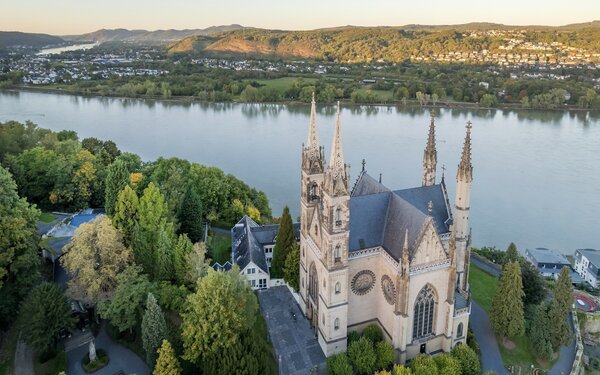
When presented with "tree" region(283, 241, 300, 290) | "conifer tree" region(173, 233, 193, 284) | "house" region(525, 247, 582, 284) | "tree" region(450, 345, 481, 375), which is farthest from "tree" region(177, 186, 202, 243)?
"house" region(525, 247, 582, 284)

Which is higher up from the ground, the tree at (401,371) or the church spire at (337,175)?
the church spire at (337,175)

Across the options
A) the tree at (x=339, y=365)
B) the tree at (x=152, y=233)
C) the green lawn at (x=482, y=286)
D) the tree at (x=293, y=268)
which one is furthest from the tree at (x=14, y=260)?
the green lawn at (x=482, y=286)

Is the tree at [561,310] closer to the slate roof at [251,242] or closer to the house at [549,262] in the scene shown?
the house at [549,262]

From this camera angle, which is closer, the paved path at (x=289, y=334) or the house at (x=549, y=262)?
the paved path at (x=289, y=334)

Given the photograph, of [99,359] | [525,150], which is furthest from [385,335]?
[525,150]

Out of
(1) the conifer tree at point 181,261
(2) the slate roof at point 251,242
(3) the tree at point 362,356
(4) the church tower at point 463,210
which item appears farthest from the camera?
(2) the slate roof at point 251,242

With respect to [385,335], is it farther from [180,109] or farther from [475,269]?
[180,109]
